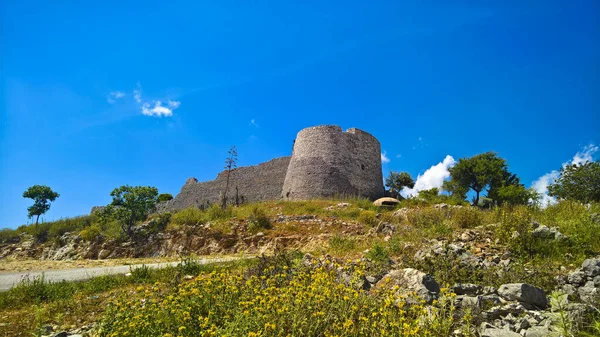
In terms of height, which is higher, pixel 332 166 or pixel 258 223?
pixel 332 166

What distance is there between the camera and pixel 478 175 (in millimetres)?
26641

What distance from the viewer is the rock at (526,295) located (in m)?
3.56

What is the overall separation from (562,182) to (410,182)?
1116cm

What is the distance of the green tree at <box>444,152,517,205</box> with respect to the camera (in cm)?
→ 2609

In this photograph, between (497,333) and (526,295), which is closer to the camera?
(497,333)

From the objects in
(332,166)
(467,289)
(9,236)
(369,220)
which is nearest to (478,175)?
(332,166)

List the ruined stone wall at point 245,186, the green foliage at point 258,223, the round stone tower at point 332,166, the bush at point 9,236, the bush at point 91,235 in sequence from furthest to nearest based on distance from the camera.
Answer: the ruined stone wall at point 245,186 < the bush at point 9,236 < the round stone tower at point 332,166 < the bush at point 91,235 < the green foliage at point 258,223

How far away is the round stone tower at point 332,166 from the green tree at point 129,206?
8605 millimetres

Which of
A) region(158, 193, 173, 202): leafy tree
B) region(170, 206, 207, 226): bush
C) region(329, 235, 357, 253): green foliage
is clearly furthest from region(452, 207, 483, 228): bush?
region(158, 193, 173, 202): leafy tree

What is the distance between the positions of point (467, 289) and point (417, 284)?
0.67 meters

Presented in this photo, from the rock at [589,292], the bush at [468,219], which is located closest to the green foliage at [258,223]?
the bush at [468,219]

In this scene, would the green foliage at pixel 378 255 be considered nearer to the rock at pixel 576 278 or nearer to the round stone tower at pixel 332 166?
the rock at pixel 576 278

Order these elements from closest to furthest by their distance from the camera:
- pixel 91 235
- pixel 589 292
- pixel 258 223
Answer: pixel 589 292
pixel 258 223
pixel 91 235

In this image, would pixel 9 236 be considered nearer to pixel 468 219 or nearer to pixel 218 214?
pixel 218 214
